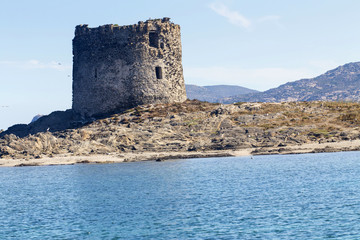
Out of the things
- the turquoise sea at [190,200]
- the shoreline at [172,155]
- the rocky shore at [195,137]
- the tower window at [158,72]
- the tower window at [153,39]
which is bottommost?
the turquoise sea at [190,200]

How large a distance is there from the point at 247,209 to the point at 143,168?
1909 cm

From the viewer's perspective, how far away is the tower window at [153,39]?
61906mm

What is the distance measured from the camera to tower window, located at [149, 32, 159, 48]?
203 feet

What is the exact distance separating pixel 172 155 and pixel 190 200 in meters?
19.2

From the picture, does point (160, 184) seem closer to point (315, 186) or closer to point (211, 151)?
point (315, 186)

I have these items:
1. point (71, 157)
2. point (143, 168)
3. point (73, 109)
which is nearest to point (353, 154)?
point (143, 168)

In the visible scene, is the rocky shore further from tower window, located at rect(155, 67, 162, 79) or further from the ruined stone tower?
tower window, located at rect(155, 67, 162, 79)

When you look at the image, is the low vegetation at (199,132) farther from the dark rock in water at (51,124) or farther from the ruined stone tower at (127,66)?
the dark rock in water at (51,124)

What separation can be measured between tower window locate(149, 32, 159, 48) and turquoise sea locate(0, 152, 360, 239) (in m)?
20.5

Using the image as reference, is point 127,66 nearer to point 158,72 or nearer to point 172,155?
point 158,72

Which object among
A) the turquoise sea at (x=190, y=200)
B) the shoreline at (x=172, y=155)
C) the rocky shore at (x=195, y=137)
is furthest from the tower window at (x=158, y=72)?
the turquoise sea at (x=190, y=200)

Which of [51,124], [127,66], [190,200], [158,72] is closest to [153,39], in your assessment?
[158,72]

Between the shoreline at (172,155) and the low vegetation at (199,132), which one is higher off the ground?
the low vegetation at (199,132)

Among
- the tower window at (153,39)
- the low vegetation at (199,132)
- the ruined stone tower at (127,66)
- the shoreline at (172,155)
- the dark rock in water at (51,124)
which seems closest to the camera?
the shoreline at (172,155)
